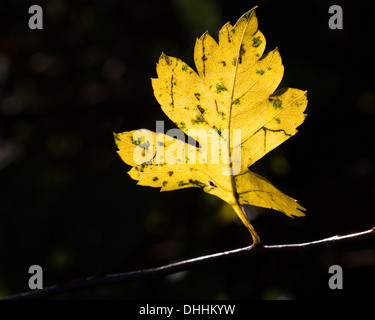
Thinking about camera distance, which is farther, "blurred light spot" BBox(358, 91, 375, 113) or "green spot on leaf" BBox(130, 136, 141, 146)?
"blurred light spot" BBox(358, 91, 375, 113)

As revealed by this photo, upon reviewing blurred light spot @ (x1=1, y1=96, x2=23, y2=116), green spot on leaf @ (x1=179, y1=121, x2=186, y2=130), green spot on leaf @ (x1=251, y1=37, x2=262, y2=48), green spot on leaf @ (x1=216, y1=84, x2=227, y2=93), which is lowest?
green spot on leaf @ (x1=179, y1=121, x2=186, y2=130)

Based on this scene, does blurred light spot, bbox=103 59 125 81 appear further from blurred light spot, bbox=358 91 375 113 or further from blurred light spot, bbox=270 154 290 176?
blurred light spot, bbox=358 91 375 113

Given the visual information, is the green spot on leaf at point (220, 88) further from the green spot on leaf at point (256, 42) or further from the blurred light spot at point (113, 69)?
the blurred light spot at point (113, 69)

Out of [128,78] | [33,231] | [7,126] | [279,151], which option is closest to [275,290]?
[279,151]

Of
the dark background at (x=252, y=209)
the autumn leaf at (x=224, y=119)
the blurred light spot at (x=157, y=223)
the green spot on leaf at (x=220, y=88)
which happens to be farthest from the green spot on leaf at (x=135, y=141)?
the blurred light spot at (x=157, y=223)

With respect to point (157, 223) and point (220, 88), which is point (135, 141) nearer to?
point (220, 88)

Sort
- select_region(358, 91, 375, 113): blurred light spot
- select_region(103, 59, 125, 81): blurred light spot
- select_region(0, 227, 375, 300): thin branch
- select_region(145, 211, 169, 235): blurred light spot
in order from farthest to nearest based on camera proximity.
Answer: select_region(103, 59, 125, 81): blurred light spot
select_region(145, 211, 169, 235): blurred light spot
select_region(358, 91, 375, 113): blurred light spot
select_region(0, 227, 375, 300): thin branch

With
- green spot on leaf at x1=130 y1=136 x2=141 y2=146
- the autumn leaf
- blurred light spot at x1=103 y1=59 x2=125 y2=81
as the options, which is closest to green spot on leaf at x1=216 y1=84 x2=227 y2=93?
the autumn leaf
